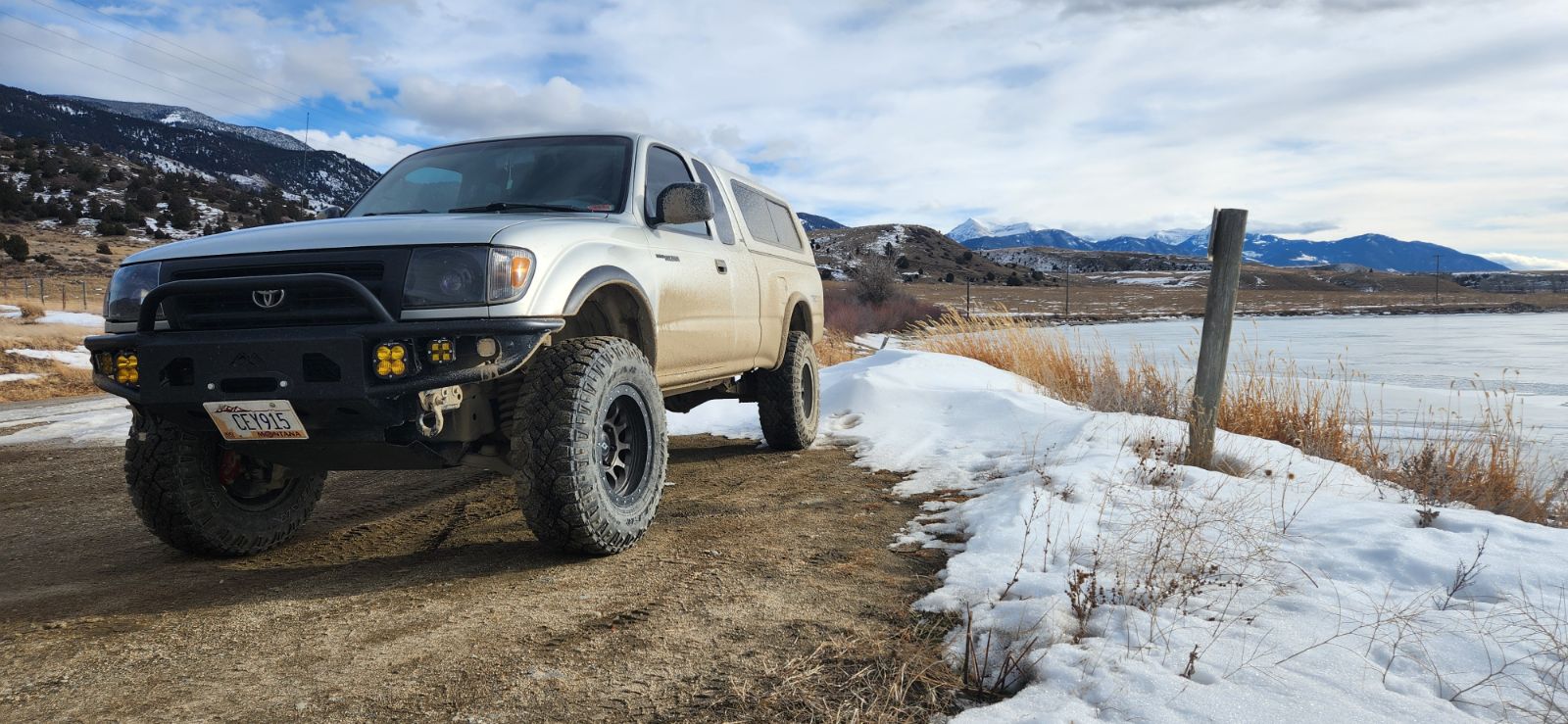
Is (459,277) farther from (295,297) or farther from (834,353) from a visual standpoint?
(834,353)

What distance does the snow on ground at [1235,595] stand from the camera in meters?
2.03

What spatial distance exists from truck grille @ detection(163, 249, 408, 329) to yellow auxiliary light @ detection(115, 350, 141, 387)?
0.70 ft

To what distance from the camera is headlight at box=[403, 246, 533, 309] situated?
9.34 ft

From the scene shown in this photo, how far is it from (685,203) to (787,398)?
2131 millimetres

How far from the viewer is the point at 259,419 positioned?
2.82 meters

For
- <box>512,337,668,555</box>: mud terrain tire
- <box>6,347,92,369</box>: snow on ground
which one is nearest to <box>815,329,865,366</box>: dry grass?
<box>512,337,668,555</box>: mud terrain tire

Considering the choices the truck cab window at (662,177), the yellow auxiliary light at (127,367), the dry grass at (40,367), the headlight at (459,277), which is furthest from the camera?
the dry grass at (40,367)

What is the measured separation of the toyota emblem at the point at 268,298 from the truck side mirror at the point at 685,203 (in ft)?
5.57

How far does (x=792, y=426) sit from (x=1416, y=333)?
3069 cm

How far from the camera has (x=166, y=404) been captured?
288 cm

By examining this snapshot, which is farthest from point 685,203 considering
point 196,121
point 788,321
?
point 196,121

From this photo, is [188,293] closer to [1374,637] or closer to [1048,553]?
[1048,553]

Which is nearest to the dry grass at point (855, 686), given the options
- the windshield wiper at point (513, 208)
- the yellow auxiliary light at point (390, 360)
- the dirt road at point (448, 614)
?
the dirt road at point (448, 614)

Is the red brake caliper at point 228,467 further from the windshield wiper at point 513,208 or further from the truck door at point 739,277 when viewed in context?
the truck door at point 739,277
